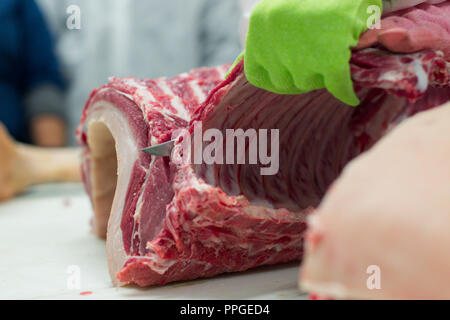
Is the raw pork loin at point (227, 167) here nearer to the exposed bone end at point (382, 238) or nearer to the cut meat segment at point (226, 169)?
the cut meat segment at point (226, 169)

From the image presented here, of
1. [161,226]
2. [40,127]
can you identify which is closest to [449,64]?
[161,226]

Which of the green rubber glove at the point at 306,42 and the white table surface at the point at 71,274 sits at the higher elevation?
the green rubber glove at the point at 306,42

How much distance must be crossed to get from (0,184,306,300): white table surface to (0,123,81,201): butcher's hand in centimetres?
63

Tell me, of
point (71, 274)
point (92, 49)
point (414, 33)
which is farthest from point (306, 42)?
point (92, 49)

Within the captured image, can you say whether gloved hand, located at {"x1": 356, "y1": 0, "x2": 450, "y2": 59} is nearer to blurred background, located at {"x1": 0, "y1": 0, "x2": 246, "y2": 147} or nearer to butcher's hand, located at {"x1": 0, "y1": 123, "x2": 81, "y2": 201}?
butcher's hand, located at {"x1": 0, "y1": 123, "x2": 81, "y2": 201}

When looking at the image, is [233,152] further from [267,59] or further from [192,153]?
[267,59]

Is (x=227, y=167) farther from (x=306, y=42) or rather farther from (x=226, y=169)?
(x=306, y=42)

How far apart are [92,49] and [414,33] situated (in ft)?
10.9

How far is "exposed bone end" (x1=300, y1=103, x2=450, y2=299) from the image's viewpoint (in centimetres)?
60

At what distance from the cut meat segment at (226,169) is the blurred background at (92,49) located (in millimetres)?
2216

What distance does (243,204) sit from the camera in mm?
1084

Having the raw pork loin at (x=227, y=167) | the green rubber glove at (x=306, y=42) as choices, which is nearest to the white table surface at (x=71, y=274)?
the raw pork loin at (x=227, y=167)

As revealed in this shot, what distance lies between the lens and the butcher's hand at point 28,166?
2.70 metres

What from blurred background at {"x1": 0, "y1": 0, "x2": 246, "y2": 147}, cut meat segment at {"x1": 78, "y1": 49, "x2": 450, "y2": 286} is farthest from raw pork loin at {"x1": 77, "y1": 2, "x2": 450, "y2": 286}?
blurred background at {"x1": 0, "y1": 0, "x2": 246, "y2": 147}
